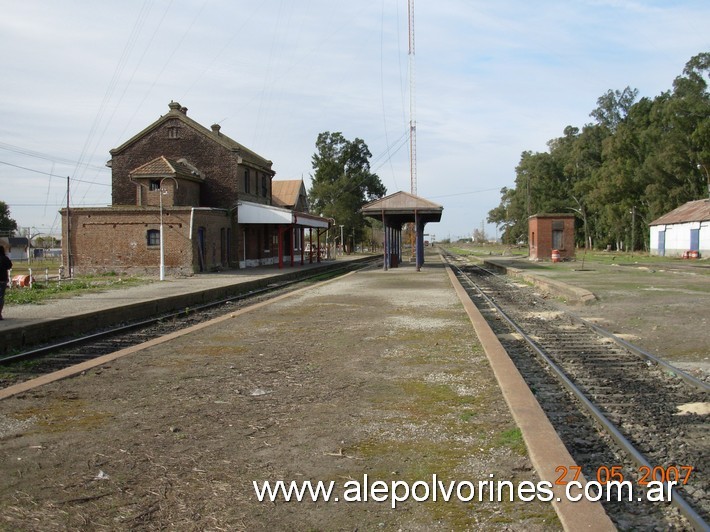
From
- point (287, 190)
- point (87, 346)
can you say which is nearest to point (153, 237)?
point (87, 346)

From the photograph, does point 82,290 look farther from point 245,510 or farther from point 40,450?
point 245,510

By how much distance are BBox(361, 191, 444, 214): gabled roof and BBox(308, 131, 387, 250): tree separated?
34.3m

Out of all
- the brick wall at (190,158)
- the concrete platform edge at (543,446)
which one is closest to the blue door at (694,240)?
the brick wall at (190,158)

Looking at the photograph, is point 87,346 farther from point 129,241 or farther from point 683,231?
point 683,231

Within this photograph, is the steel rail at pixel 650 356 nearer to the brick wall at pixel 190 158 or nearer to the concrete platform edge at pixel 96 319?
the concrete platform edge at pixel 96 319

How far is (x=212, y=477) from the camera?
439cm

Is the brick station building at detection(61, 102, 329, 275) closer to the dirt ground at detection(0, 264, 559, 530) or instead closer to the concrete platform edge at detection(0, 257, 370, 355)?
the concrete platform edge at detection(0, 257, 370, 355)

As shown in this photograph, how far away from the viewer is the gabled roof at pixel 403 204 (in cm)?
3288

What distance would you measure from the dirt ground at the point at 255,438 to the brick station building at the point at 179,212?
21.0 meters

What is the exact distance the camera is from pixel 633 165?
64.8m

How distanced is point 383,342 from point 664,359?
4182 mm

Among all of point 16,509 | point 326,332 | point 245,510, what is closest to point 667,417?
point 245,510

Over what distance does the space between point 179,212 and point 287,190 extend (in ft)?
123

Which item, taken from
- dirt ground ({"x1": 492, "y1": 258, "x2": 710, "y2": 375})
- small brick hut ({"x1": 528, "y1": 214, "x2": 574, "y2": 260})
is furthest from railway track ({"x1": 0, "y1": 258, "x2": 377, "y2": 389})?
small brick hut ({"x1": 528, "y1": 214, "x2": 574, "y2": 260})
